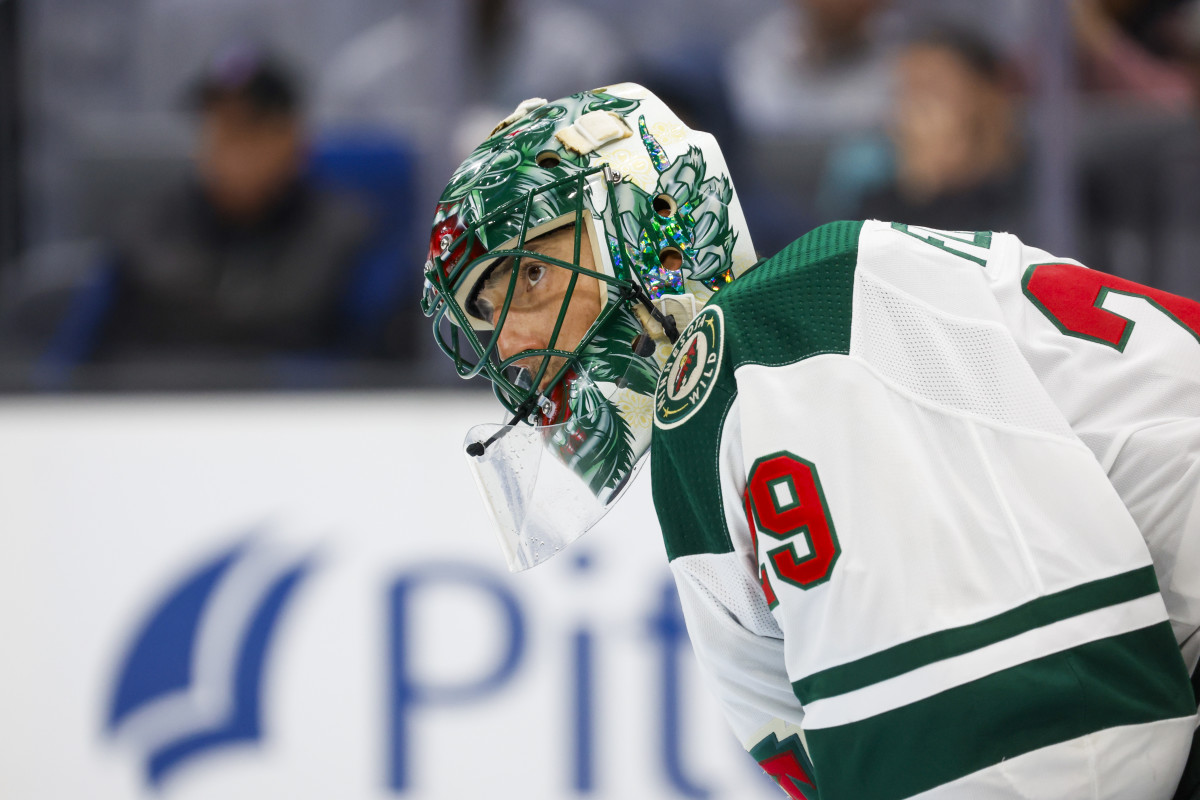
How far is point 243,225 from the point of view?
347cm

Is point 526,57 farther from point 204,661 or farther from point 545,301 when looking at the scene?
point 545,301

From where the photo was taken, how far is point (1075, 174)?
3361mm

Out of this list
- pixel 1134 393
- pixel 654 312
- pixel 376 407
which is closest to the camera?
pixel 1134 393

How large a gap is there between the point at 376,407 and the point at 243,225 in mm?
708

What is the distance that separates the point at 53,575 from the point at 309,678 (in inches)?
26.7

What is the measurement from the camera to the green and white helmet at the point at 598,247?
1428mm

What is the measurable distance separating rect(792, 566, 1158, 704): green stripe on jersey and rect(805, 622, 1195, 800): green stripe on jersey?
0.10 feet

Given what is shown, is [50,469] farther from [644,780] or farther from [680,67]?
[680,67]

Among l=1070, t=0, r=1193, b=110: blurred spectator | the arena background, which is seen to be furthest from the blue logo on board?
l=1070, t=0, r=1193, b=110: blurred spectator

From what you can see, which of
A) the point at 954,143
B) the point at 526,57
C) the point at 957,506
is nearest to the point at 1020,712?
the point at 957,506

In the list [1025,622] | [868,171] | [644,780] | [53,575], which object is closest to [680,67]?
[868,171]

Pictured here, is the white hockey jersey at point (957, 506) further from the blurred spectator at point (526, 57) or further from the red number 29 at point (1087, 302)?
the blurred spectator at point (526, 57)

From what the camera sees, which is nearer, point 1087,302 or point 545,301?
point 1087,302

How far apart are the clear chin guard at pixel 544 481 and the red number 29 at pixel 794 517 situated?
417 mm
